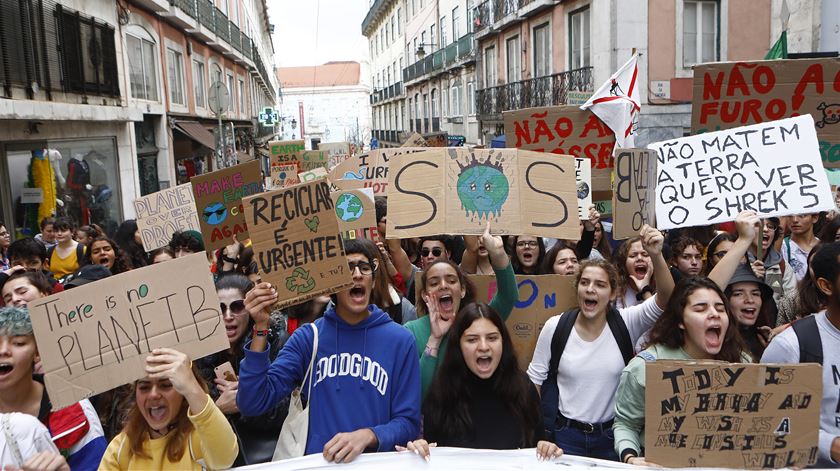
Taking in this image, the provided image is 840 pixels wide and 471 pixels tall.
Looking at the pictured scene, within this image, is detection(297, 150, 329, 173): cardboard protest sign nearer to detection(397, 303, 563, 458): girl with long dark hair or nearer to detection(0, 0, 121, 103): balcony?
detection(0, 0, 121, 103): balcony

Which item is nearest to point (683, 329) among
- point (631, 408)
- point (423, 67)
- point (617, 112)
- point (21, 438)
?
point (631, 408)

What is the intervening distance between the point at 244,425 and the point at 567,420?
158 centimetres

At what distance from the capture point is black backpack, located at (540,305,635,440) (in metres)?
3.41

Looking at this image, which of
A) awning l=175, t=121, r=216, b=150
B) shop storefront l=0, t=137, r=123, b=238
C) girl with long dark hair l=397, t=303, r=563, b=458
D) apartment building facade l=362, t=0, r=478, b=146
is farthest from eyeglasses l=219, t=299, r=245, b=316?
apartment building facade l=362, t=0, r=478, b=146

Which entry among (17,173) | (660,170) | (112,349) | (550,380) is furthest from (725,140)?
(17,173)

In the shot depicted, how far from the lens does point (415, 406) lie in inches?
112

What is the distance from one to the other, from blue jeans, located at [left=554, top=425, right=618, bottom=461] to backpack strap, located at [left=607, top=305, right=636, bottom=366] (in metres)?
0.37

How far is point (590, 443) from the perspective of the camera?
329 centimetres

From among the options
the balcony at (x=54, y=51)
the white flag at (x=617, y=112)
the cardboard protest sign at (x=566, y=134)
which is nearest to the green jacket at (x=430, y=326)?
the cardboard protest sign at (x=566, y=134)

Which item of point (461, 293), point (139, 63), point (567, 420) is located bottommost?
point (567, 420)

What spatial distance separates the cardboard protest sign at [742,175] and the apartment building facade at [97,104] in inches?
349

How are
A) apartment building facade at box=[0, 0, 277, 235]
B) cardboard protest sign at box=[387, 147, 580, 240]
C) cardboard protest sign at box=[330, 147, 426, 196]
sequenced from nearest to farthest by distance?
cardboard protest sign at box=[387, 147, 580, 240], cardboard protest sign at box=[330, 147, 426, 196], apartment building facade at box=[0, 0, 277, 235]

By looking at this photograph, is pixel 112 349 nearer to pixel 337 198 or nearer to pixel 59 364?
pixel 59 364

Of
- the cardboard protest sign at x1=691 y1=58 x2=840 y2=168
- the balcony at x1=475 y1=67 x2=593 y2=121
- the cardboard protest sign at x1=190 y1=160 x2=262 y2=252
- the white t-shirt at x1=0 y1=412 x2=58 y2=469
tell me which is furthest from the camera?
the balcony at x1=475 y1=67 x2=593 y2=121
